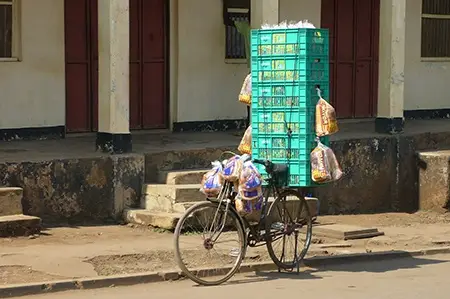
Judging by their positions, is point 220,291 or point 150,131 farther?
point 150,131

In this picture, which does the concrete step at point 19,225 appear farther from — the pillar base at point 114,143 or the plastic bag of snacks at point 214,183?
the plastic bag of snacks at point 214,183

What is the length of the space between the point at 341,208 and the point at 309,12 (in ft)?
13.6

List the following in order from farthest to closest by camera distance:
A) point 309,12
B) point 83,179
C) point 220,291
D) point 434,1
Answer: point 434,1, point 309,12, point 83,179, point 220,291

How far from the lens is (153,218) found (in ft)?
38.9

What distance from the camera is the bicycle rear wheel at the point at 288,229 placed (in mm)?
9680

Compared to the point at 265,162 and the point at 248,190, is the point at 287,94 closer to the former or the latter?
the point at 265,162

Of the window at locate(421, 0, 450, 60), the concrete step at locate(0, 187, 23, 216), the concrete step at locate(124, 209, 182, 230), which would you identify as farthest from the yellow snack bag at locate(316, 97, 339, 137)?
the window at locate(421, 0, 450, 60)

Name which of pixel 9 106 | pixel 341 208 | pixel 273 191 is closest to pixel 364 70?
pixel 341 208

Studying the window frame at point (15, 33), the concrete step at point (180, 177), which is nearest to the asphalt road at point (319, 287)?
the concrete step at point (180, 177)

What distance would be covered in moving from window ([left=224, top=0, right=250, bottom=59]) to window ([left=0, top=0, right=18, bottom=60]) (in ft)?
12.5

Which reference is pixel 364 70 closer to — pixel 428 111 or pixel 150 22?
pixel 428 111

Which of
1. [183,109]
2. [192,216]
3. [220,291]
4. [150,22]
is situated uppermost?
[150,22]

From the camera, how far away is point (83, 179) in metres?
12.0

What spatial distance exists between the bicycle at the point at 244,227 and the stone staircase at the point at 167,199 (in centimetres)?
167
